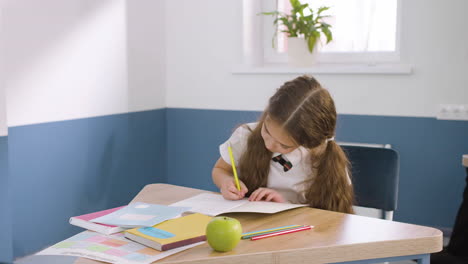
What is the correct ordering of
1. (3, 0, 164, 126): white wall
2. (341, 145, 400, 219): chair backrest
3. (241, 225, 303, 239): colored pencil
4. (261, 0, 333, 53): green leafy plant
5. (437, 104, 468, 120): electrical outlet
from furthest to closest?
(261, 0, 333, 53): green leafy plant
(437, 104, 468, 120): electrical outlet
(3, 0, 164, 126): white wall
(341, 145, 400, 219): chair backrest
(241, 225, 303, 239): colored pencil

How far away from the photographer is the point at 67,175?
270cm

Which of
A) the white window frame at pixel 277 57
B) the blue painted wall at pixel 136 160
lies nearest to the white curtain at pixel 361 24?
the white window frame at pixel 277 57

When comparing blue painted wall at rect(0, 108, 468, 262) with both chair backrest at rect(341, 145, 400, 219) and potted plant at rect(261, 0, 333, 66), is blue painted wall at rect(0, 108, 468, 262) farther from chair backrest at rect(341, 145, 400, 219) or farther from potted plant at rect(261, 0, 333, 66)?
chair backrest at rect(341, 145, 400, 219)

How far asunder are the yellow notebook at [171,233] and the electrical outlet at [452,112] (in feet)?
5.96

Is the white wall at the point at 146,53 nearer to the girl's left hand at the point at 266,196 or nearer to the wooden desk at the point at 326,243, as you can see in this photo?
the girl's left hand at the point at 266,196

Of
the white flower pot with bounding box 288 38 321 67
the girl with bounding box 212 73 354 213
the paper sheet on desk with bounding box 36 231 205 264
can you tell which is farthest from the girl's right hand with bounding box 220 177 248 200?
the white flower pot with bounding box 288 38 321 67

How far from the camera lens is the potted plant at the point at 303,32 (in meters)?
3.08

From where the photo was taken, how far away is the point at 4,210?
218 centimetres

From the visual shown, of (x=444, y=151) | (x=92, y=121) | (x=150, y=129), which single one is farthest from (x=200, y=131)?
(x=444, y=151)

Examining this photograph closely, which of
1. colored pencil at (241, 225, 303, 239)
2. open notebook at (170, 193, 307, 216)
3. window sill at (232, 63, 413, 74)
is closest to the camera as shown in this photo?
colored pencil at (241, 225, 303, 239)

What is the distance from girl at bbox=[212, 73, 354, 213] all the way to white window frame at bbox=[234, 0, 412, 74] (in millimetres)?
1138

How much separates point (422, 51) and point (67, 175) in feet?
6.50

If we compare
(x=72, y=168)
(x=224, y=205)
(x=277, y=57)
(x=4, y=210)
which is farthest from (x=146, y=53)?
(x=224, y=205)

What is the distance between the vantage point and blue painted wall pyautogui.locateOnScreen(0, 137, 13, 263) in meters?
2.13
